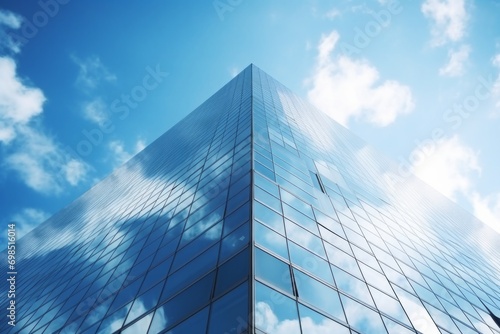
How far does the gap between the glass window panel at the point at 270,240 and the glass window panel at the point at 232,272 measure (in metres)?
0.70

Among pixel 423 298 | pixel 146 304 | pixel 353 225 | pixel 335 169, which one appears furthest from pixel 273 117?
pixel 146 304

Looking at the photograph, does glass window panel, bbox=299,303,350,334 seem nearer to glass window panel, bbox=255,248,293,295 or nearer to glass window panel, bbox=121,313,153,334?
glass window panel, bbox=255,248,293,295

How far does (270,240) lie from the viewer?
30.5ft

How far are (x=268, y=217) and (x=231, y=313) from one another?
154 inches

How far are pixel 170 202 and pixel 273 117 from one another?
10599 millimetres

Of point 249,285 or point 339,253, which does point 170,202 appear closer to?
point 339,253

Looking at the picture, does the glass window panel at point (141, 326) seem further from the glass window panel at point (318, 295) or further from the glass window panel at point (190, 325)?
the glass window panel at point (318, 295)

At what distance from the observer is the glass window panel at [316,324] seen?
7268 millimetres

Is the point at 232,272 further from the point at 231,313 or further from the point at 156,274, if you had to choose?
the point at 156,274

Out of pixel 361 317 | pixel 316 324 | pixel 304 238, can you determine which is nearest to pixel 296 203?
pixel 304 238

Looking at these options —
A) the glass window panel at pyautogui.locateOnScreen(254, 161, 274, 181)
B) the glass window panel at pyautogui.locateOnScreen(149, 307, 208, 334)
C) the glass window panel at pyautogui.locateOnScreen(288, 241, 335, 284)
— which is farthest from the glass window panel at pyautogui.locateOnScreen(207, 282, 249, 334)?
the glass window panel at pyautogui.locateOnScreen(254, 161, 274, 181)

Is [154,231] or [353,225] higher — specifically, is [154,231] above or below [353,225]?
below

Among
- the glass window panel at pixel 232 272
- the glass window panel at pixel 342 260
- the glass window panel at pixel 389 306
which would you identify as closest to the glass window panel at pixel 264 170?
the glass window panel at pixel 342 260

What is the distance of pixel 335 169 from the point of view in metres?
23.5
